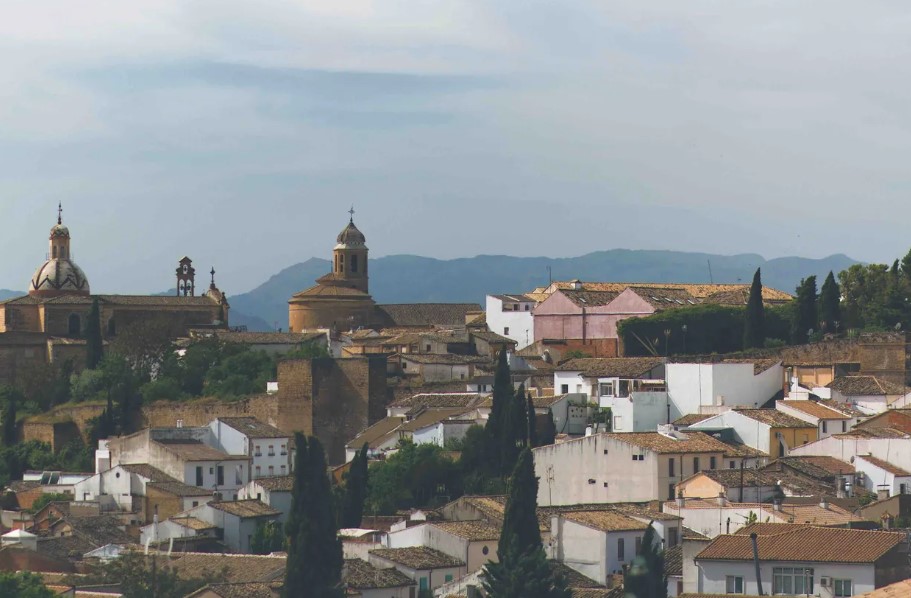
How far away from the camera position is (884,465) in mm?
45344

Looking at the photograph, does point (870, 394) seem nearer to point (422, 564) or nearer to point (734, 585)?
point (422, 564)

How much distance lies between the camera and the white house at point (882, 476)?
146 ft

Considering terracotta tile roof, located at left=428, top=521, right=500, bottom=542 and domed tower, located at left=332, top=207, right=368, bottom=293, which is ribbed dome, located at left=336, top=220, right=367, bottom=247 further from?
terracotta tile roof, located at left=428, top=521, right=500, bottom=542

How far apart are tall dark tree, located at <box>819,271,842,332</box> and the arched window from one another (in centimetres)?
Result: 2704

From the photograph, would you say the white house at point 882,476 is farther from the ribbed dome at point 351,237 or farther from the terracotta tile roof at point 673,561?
the ribbed dome at point 351,237

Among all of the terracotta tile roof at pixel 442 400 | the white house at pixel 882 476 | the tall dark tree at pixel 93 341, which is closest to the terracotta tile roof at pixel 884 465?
the white house at pixel 882 476

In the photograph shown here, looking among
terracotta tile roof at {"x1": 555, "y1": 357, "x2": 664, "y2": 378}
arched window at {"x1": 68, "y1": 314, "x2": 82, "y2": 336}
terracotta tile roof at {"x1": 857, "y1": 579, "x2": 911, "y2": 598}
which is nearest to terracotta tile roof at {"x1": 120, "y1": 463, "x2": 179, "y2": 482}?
terracotta tile roof at {"x1": 555, "y1": 357, "x2": 664, "y2": 378}

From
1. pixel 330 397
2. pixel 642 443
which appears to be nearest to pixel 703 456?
pixel 642 443

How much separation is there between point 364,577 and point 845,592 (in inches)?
428

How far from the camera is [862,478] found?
1784 inches

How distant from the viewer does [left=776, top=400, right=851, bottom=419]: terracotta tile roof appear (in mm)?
49844

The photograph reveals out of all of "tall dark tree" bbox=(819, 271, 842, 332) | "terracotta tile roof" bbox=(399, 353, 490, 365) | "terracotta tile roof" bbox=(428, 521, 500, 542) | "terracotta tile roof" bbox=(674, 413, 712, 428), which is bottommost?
"terracotta tile roof" bbox=(428, 521, 500, 542)

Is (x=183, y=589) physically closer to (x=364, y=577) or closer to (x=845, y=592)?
(x=364, y=577)

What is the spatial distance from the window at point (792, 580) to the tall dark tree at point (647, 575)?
99.3 inches
